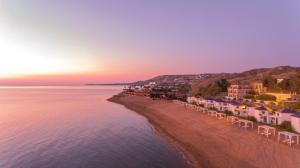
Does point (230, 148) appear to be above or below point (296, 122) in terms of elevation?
below

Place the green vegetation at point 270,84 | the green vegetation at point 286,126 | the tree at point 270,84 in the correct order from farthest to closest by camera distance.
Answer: the tree at point 270,84, the green vegetation at point 270,84, the green vegetation at point 286,126

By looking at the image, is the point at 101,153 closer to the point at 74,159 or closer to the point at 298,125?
the point at 74,159

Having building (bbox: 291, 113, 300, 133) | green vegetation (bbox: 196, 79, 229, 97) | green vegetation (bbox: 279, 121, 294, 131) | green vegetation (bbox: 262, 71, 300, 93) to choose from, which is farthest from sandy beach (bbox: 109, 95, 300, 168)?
green vegetation (bbox: 196, 79, 229, 97)

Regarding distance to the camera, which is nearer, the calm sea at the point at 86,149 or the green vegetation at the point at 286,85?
the calm sea at the point at 86,149

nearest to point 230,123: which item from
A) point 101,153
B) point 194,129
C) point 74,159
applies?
point 194,129

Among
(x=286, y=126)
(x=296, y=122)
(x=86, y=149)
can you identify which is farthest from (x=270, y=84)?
(x=86, y=149)

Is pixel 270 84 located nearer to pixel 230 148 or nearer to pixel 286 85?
pixel 286 85

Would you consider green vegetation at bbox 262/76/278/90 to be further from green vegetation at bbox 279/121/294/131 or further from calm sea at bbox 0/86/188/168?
calm sea at bbox 0/86/188/168

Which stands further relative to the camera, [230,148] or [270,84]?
[270,84]

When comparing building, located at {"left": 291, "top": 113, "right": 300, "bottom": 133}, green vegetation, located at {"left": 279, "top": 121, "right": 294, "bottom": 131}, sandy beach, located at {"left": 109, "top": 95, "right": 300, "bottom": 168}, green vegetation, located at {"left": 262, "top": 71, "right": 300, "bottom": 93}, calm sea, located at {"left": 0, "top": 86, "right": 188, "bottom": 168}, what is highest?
green vegetation, located at {"left": 262, "top": 71, "right": 300, "bottom": 93}

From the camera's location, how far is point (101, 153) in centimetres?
2020

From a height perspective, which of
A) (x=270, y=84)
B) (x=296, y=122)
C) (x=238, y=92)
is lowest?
(x=296, y=122)

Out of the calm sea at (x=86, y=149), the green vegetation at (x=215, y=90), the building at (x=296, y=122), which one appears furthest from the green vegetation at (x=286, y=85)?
the calm sea at (x=86, y=149)

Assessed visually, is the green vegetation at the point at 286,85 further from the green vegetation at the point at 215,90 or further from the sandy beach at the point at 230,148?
the sandy beach at the point at 230,148
